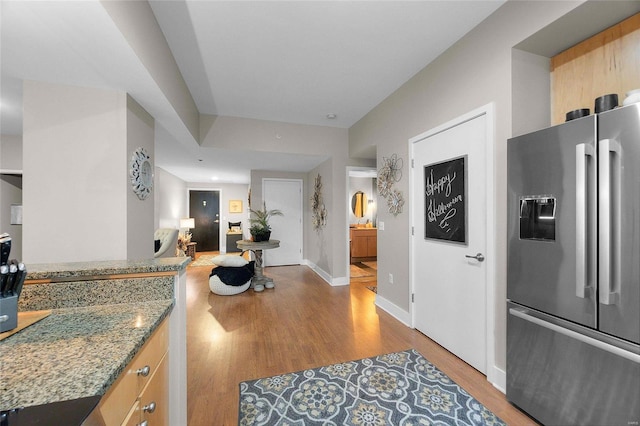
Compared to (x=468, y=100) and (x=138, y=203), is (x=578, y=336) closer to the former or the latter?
(x=468, y=100)

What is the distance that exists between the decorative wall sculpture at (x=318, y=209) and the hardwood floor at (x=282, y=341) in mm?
1352

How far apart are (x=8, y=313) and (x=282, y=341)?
1.94 metres

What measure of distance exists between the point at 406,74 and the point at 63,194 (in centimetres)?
318

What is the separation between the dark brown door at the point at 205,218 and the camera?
7.93 m

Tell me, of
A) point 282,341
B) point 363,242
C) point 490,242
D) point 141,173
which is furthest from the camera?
point 363,242

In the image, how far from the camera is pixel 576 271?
1.27 metres

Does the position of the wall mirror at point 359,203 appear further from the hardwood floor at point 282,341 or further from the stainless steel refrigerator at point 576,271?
the stainless steel refrigerator at point 576,271

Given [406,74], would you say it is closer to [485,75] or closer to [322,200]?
[485,75]

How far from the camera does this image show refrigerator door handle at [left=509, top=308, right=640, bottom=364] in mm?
1119

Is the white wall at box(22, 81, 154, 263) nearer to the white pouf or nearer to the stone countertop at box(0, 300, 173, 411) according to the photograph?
the stone countertop at box(0, 300, 173, 411)

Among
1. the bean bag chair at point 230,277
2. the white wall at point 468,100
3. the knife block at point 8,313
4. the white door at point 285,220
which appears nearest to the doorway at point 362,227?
the white door at point 285,220

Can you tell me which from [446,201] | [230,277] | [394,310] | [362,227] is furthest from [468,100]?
[362,227]

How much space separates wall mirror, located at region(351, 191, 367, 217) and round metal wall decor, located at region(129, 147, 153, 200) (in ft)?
16.6

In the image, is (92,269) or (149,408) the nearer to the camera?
(149,408)
